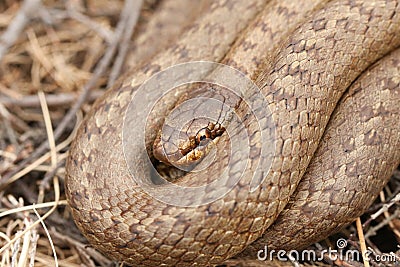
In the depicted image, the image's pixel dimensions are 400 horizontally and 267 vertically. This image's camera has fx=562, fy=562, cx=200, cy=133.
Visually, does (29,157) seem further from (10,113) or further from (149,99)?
(149,99)

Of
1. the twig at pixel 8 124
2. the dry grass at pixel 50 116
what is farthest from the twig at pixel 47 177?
the twig at pixel 8 124

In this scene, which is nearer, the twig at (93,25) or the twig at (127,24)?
the twig at (127,24)

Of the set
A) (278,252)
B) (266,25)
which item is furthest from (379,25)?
(278,252)

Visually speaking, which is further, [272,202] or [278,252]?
[278,252]

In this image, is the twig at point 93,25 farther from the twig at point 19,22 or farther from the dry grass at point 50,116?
the twig at point 19,22
